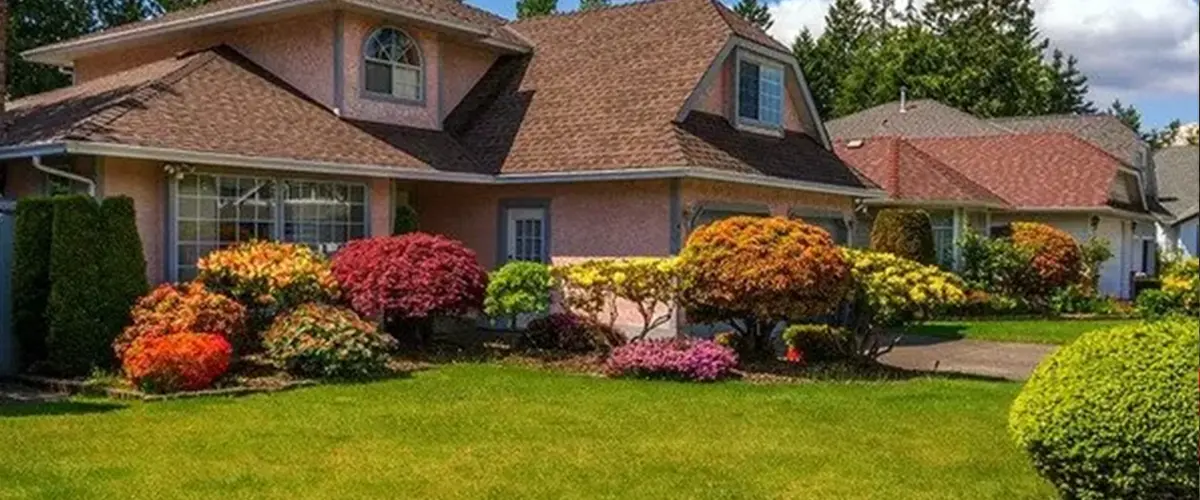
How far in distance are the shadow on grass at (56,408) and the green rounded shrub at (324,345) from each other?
2322 millimetres

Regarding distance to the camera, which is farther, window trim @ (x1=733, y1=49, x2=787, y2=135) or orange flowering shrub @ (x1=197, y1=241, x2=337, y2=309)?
window trim @ (x1=733, y1=49, x2=787, y2=135)

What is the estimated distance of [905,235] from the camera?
2712 cm

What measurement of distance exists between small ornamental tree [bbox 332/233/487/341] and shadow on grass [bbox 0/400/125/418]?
14.7 feet

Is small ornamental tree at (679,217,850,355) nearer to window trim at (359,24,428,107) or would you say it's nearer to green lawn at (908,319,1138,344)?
window trim at (359,24,428,107)

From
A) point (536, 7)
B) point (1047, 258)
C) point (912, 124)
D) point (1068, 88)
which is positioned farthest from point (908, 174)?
point (1068, 88)

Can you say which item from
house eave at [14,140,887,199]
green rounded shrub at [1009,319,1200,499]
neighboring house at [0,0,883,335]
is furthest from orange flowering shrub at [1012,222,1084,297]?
green rounded shrub at [1009,319,1200,499]

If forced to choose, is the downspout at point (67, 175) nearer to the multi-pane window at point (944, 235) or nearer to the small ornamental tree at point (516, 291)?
the small ornamental tree at point (516, 291)

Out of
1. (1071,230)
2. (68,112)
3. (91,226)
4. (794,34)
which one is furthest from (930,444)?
(794,34)

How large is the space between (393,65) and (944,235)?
17.0 meters

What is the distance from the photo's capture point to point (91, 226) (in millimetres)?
13227

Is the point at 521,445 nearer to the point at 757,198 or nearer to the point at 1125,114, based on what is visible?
the point at 757,198

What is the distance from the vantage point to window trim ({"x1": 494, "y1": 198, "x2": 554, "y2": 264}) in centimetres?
1986

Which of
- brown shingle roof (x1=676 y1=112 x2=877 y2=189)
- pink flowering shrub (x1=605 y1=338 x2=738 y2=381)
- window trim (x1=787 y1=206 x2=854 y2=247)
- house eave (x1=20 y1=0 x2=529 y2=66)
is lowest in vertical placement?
pink flowering shrub (x1=605 y1=338 x2=738 y2=381)

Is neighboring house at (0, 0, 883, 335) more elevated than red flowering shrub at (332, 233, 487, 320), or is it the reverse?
neighboring house at (0, 0, 883, 335)
